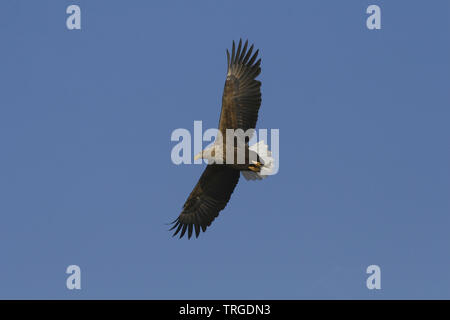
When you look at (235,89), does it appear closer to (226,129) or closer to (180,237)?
(226,129)

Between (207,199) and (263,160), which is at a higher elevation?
(263,160)

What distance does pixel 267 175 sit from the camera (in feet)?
39.1

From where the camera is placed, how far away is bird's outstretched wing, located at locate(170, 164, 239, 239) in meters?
12.1

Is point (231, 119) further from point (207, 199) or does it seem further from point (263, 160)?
point (207, 199)

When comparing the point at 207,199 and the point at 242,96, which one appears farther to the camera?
the point at 207,199

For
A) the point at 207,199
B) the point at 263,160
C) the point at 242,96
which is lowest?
the point at 207,199

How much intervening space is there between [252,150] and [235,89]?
3.67 ft

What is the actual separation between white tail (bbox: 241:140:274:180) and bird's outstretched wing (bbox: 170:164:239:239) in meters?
0.26

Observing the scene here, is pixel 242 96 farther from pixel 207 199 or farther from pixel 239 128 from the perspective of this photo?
pixel 207 199

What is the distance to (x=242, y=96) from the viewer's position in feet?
36.9

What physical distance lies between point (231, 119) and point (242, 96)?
442 millimetres

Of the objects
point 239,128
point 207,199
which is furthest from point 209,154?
point 207,199
